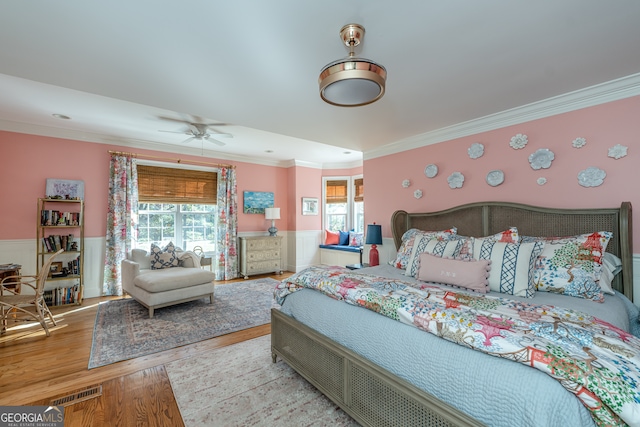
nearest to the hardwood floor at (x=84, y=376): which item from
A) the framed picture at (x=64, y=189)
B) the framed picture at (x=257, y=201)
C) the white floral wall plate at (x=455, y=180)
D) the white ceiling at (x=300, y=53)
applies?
the framed picture at (x=64, y=189)

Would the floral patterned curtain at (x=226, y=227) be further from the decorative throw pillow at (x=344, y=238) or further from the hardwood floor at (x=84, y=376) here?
the hardwood floor at (x=84, y=376)

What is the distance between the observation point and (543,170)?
272 cm

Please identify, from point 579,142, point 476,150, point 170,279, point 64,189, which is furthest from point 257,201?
point 579,142

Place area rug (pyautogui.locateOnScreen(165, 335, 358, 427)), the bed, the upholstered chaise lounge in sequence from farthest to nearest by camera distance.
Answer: the upholstered chaise lounge → area rug (pyautogui.locateOnScreen(165, 335, 358, 427)) → the bed

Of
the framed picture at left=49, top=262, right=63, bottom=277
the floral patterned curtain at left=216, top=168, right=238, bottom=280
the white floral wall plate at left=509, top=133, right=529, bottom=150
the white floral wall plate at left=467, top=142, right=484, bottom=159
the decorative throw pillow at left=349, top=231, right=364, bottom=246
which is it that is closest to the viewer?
the white floral wall plate at left=509, top=133, right=529, bottom=150

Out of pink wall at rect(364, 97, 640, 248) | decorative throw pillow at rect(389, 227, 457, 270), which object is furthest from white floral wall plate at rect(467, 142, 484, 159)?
decorative throw pillow at rect(389, 227, 457, 270)

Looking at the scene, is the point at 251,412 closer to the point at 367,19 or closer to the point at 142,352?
the point at 142,352

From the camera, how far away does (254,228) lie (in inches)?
245

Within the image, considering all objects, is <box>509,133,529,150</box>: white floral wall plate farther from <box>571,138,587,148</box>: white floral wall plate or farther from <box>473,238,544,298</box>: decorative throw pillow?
<box>473,238,544,298</box>: decorative throw pillow

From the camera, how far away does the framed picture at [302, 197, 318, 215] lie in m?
6.60

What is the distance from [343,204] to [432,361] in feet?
18.3

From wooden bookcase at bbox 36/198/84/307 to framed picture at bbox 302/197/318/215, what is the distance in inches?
159

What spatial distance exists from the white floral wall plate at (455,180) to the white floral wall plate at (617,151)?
1.24 meters

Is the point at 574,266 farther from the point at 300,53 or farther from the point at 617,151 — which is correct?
the point at 300,53
